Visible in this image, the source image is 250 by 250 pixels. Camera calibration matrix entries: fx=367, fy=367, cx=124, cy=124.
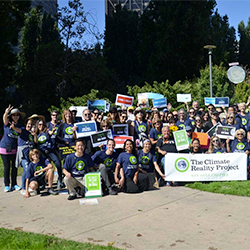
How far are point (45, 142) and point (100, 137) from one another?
129 cm

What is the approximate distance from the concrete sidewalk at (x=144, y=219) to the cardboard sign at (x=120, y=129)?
5.61 ft

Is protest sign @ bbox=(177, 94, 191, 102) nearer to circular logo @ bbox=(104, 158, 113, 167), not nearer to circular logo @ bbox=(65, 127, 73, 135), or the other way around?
circular logo @ bbox=(65, 127, 73, 135)

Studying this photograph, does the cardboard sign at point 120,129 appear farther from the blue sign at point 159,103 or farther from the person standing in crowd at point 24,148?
the blue sign at point 159,103

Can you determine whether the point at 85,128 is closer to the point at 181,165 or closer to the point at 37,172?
the point at 37,172

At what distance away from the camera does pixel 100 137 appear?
877 cm

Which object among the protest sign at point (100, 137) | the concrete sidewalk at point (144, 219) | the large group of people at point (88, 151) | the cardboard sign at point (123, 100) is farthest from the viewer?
the cardboard sign at point (123, 100)

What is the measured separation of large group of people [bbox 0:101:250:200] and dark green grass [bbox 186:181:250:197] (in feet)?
2.24

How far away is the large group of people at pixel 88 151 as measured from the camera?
317 inches

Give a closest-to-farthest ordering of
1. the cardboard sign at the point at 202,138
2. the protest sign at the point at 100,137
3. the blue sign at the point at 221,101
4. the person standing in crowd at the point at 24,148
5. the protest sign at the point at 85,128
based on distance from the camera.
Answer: the person standing in crowd at the point at 24,148 < the protest sign at the point at 100,137 < the protest sign at the point at 85,128 < the cardboard sign at the point at 202,138 < the blue sign at the point at 221,101

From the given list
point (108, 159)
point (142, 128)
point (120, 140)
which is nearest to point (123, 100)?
point (142, 128)

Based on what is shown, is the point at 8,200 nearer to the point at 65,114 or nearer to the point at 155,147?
the point at 65,114

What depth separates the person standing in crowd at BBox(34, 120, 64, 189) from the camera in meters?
8.48

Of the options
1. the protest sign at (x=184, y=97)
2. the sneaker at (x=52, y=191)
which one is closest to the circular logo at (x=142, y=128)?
the sneaker at (x=52, y=191)

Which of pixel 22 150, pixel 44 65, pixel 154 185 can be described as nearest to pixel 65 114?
pixel 22 150
